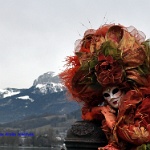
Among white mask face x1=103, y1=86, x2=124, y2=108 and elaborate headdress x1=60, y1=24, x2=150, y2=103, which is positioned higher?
elaborate headdress x1=60, y1=24, x2=150, y2=103

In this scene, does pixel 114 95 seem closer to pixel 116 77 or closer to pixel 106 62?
pixel 116 77

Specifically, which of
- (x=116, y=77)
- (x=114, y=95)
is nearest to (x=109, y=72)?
(x=116, y=77)

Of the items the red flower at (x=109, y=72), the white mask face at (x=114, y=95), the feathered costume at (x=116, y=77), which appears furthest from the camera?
the white mask face at (x=114, y=95)

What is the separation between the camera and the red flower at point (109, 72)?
4.09m

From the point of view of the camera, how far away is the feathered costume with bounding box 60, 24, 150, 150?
3.93 meters

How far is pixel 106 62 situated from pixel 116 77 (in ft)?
0.60

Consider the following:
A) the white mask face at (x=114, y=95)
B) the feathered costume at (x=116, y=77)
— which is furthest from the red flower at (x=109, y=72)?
the white mask face at (x=114, y=95)

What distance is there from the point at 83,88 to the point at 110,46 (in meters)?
0.57

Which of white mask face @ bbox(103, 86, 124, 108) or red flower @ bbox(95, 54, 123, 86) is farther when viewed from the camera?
white mask face @ bbox(103, 86, 124, 108)

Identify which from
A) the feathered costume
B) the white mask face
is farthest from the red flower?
the white mask face

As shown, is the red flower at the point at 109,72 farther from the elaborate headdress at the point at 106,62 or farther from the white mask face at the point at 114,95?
the white mask face at the point at 114,95

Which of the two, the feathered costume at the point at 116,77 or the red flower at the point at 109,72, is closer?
the feathered costume at the point at 116,77

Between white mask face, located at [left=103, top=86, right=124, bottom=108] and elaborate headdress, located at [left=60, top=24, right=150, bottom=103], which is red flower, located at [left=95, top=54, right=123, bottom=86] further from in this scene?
white mask face, located at [left=103, top=86, right=124, bottom=108]

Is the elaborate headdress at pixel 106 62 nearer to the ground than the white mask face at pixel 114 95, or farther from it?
farther from it
